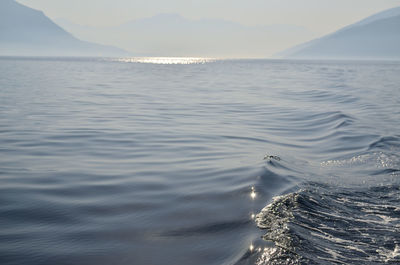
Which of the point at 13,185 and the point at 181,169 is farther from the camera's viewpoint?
the point at 181,169

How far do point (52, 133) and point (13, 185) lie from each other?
611 centimetres

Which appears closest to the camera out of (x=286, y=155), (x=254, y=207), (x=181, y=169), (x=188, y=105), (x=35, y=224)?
(x=35, y=224)

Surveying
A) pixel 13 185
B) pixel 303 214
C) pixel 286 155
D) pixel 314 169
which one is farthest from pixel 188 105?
pixel 303 214

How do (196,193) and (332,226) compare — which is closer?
(332,226)

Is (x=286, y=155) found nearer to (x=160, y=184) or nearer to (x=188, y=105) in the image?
(x=160, y=184)

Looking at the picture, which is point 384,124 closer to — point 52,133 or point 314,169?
point 314,169

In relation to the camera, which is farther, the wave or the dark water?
the dark water

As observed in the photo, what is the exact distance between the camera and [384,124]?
650 inches

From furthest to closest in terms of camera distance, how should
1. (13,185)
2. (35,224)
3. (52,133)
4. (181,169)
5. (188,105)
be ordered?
(188,105), (52,133), (181,169), (13,185), (35,224)

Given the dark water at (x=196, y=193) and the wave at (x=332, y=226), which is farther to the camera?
the dark water at (x=196, y=193)

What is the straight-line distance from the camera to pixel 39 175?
27.6ft

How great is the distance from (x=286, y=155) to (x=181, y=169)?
3524 mm

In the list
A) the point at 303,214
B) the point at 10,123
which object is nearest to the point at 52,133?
the point at 10,123

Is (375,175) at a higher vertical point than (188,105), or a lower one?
lower
